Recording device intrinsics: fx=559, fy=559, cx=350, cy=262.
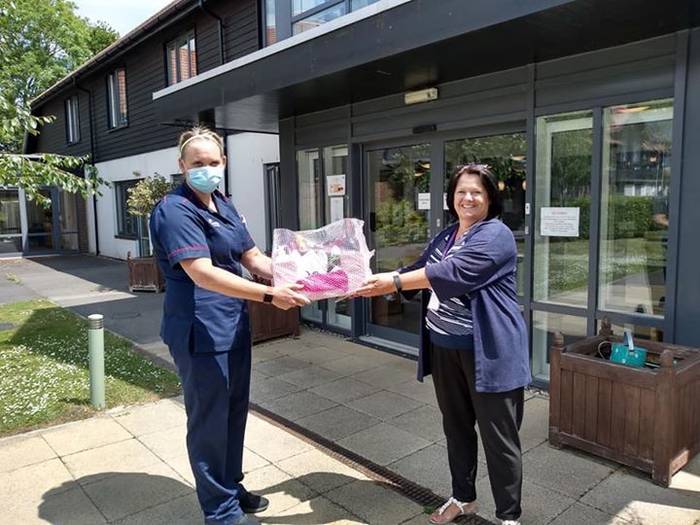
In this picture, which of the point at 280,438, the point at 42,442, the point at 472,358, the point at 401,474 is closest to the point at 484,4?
the point at 472,358

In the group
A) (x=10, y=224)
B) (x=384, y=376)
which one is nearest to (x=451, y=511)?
(x=384, y=376)

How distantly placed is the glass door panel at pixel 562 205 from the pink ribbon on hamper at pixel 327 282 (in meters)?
2.51

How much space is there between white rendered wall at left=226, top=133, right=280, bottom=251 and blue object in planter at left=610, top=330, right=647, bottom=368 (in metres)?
5.98

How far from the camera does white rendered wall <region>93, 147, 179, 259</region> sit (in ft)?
39.4

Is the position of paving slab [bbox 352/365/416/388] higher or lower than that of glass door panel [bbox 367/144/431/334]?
lower

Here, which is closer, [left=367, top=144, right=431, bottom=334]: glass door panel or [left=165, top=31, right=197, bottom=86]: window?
[left=367, top=144, right=431, bottom=334]: glass door panel

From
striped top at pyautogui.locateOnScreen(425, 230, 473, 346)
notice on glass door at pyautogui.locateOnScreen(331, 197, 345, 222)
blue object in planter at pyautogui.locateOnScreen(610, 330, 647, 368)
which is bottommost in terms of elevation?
blue object in planter at pyautogui.locateOnScreen(610, 330, 647, 368)

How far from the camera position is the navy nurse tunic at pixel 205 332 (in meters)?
2.43

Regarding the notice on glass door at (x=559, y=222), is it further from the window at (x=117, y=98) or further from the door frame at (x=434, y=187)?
the window at (x=117, y=98)

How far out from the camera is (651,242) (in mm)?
3904

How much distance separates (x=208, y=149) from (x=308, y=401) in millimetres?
2576

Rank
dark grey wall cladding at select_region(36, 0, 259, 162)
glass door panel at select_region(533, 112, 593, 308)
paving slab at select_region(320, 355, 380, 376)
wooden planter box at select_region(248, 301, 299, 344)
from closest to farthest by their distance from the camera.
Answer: glass door panel at select_region(533, 112, 593, 308)
paving slab at select_region(320, 355, 380, 376)
wooden planter box at select_region(248, 301, 299, 344)
dark grey wall cladding at select_region(36, 0, 259, 162)

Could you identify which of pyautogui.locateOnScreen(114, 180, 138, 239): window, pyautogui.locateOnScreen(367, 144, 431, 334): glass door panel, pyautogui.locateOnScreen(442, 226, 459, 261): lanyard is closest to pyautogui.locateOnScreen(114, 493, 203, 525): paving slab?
pyautogui.locateOnScreen(442, 226, 459, 261): lanyard

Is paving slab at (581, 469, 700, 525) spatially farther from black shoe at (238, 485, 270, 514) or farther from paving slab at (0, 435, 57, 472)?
paving slab at (0, 435, 57, 472)
